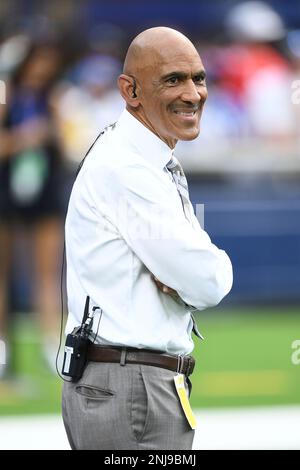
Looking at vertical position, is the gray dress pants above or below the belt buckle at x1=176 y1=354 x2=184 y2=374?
below

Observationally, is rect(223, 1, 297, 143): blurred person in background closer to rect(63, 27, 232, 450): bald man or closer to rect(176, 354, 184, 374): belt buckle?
rect(63, 27, 232, 450): bald man

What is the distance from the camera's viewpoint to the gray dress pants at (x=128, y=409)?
12.5 feet

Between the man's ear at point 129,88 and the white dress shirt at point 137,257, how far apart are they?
16 cm

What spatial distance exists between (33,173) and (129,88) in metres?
5.42

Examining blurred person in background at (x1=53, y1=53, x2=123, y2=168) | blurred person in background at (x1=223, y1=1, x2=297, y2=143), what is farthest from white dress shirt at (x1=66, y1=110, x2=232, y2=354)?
blurred person in background at (x1=223, y1=1, x2=297, y2=143)

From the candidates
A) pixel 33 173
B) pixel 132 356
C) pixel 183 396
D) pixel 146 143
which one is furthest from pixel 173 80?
pixel 33 173

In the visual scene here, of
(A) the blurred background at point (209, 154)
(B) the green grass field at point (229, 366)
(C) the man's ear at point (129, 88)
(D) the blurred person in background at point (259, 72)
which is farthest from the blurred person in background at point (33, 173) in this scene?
(C) the man's ear at point (129, 88)

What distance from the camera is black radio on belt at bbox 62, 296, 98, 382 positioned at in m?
3.85

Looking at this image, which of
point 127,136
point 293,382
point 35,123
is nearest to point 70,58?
point 35,123

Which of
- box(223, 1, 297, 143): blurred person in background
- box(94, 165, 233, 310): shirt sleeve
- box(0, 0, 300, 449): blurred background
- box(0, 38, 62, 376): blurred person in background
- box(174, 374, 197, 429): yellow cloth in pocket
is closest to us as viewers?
box(94, 165, 233, 310): shirt sleeve

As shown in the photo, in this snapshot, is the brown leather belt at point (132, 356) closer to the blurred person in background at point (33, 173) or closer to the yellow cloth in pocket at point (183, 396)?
the yellow cloth in pocket at point (183, 396)

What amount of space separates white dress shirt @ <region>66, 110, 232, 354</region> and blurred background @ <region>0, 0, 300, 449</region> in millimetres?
5448

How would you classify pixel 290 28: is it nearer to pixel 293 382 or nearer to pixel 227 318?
pixel 227 318

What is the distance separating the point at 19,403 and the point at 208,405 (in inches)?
48.1
